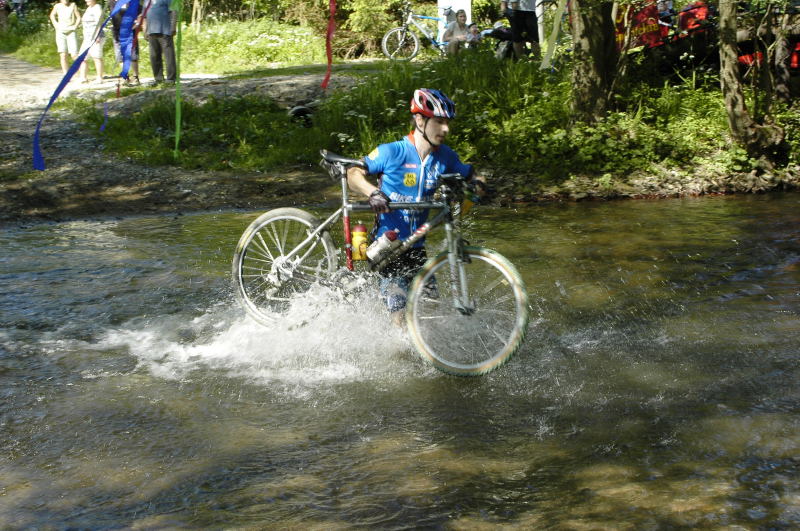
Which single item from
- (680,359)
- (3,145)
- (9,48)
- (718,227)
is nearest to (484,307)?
(680,359)

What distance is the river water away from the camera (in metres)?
3.87

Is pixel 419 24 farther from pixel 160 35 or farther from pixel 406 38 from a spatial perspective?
pixel 160 35

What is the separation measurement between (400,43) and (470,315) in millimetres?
17975

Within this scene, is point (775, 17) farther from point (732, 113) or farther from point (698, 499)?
point (698, 499)

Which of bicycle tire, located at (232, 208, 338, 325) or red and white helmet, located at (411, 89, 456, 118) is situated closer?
red and white helmet, located at (411, 89, 456, 118)

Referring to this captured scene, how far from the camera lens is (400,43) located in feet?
73.3

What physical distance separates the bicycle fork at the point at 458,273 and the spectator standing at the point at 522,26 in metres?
11.5

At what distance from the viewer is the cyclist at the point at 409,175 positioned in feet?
17.8

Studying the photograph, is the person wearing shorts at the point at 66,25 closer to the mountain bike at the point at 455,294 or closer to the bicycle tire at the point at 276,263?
the bicycle tire at the point at 276,263

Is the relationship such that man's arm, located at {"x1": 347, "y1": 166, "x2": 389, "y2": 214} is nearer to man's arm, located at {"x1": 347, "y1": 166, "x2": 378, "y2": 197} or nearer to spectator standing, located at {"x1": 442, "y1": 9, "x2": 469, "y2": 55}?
man's arm, located at {"x1": 347, "y1": 166, "x2": 378, "y2": 197}

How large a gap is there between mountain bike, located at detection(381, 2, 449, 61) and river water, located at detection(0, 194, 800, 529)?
49.4ft

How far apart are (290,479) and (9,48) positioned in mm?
25327

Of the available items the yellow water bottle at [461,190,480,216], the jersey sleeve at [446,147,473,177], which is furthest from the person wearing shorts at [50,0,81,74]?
the yellow water bottle at [461,190,480,216]

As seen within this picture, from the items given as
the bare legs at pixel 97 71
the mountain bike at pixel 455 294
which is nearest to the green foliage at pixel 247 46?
the bare legs at pixel 97 71
